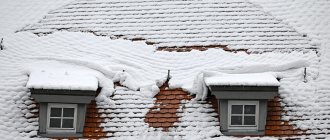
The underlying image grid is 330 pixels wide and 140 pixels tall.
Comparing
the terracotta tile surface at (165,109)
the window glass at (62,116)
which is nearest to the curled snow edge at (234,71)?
the terracotta tile surface at (165,109)

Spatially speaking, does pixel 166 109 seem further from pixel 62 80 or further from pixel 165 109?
pixel 62 80

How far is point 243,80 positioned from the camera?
28.2 ft

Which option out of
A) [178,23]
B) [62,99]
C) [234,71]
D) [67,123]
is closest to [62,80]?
[62,99]

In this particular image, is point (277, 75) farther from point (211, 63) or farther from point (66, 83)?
point (66, 83)

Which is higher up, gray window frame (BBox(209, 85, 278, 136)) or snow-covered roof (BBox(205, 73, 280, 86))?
snow-covered roof (BBox(205, 73, 280, 86))

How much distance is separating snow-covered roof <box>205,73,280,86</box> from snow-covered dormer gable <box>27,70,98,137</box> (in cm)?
228

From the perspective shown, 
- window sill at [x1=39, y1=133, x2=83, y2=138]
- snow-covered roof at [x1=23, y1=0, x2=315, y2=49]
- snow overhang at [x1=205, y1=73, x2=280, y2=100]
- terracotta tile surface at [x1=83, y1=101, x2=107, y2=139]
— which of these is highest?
snow-covered roof at [x1=23, y1=0, x2=315, y2=49]

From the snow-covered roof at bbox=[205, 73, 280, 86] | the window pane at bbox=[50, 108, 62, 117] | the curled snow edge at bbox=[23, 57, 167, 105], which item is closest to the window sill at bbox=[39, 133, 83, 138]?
the window pane at bbox=[50, 108, 62, 117]

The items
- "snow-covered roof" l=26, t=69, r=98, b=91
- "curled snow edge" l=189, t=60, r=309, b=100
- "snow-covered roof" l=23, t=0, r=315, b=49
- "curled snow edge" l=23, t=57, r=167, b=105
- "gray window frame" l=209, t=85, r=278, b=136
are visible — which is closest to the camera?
"snow-covered roof" l=26, t=69, r=98, b=91

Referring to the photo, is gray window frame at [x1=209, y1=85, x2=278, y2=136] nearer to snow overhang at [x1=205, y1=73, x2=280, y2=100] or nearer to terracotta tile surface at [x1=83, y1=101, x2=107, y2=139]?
snow overhang at [x1=205, y1=73, x2=280, y2=100]

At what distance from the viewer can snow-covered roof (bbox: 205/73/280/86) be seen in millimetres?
8523

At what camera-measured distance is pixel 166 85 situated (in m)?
9.33

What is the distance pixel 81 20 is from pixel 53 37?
2.54ft

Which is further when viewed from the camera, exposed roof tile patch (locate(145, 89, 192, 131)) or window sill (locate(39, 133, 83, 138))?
exposed roof tile patch (locate(145, 89, 192, 131))
